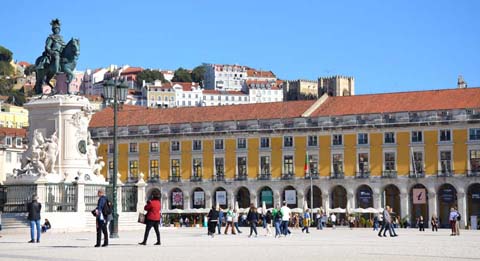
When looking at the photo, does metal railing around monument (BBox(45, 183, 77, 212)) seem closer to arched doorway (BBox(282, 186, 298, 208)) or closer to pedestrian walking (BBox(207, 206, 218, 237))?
pedestrian walking (BBox(207, 206, 218, 237))

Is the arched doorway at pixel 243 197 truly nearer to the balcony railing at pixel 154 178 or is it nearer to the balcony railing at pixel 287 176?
the balcony railing at pixel 287 176

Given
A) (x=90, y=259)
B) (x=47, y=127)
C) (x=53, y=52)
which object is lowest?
(x=90, y=259)

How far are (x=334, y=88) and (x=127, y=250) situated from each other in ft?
401

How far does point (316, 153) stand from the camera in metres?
87.2

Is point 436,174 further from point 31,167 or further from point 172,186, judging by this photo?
point 31,167

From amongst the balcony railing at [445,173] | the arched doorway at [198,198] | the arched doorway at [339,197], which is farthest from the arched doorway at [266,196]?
the balcony railing at [445,173]

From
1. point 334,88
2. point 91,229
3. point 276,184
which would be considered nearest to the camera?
point 91,229

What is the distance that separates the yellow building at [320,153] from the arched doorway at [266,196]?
8 cm

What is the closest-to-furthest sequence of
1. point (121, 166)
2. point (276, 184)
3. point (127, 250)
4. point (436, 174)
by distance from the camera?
point (127, 250)
point (436, 174)
point (276, 184)
point (121, 166)

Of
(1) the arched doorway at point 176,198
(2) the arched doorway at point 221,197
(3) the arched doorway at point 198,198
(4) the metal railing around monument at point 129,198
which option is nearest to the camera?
(4) the metal railing around monument at point 129,198

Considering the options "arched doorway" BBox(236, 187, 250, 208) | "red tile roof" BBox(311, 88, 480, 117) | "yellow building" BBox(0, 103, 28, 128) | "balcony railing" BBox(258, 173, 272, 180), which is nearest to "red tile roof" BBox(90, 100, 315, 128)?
"red tile roof" BBox(311, 88, 480, 117)

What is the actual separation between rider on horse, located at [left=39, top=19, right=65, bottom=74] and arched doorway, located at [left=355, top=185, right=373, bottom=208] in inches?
1733

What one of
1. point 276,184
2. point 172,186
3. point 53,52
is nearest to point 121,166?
point 172,186

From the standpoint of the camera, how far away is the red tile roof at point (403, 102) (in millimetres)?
84250
